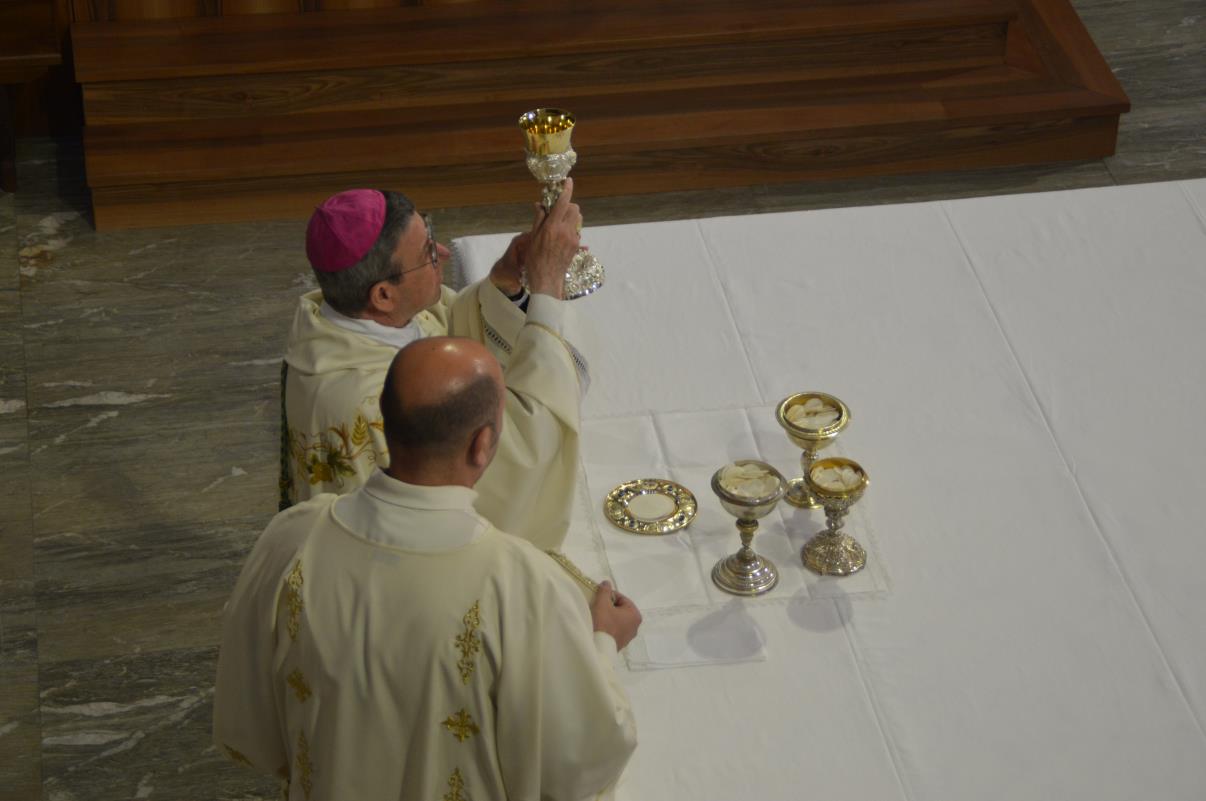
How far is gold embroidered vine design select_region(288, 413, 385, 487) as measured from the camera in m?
3.20

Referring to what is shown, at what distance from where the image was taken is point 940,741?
2.89 m

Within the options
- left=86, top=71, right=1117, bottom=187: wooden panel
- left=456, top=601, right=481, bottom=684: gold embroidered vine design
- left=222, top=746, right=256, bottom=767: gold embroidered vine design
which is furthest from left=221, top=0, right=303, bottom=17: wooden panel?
left=456, top=601, right=481, bottom=684: gold embroidered vine design

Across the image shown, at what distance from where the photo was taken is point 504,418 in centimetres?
304

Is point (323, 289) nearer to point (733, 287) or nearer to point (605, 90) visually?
point (733, 287)

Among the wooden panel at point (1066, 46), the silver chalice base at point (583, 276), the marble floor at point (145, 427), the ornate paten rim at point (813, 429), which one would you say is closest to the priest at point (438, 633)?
the ornate paten rim at point (813, 429)

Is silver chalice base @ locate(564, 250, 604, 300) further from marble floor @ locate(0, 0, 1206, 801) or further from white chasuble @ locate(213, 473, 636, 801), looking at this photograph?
marble floor @ locate(0, 0, 1206, 801)

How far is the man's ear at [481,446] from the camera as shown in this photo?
2.44 meters

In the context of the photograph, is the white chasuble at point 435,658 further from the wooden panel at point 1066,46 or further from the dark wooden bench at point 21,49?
the wooden panel at point 1066,46

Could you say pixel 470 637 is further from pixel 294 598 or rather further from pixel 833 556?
pixel 833 556

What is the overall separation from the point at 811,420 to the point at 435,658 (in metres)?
1.05

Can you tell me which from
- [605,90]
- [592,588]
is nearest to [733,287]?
[592,588]

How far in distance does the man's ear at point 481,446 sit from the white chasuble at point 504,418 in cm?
57

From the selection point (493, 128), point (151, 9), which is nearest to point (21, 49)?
point (151, 9)

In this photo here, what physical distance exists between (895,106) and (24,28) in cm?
333
